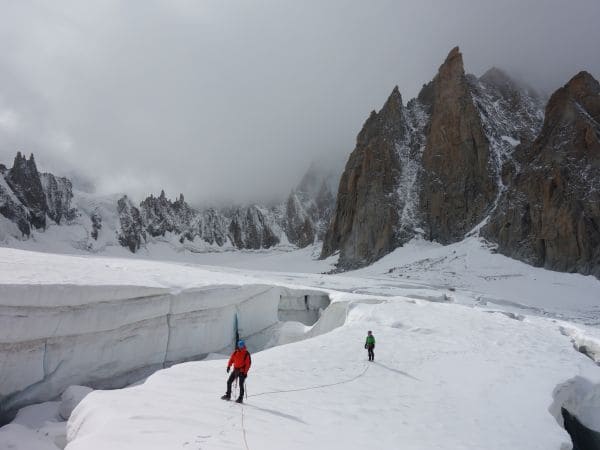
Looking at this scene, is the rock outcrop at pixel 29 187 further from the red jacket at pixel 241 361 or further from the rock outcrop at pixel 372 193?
the red jacket at pixel 241 361

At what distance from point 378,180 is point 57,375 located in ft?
212

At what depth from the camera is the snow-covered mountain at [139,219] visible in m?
92.8

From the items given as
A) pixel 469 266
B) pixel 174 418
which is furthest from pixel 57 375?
pixel 469 266

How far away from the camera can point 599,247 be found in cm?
4188

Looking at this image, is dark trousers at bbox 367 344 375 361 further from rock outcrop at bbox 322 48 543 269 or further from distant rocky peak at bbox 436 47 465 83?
distant rocky peak at bbox 436 47 465 83

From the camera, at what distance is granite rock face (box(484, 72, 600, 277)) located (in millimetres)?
43875

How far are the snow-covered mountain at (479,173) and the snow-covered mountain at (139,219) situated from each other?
62146mm

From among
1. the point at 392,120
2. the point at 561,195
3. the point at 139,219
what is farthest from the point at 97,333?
the point at 139,219

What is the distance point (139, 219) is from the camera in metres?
129

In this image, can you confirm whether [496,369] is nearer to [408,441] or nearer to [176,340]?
[408,441]

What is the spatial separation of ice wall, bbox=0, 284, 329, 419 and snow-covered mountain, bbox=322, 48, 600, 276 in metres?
41.8

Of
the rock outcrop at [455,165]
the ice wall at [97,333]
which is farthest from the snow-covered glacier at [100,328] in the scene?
the rock outcrop at [455,165]

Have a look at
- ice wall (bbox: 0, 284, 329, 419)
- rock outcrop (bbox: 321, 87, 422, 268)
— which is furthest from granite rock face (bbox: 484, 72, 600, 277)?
ice wall (bbox: 0, 284, 329, 419)

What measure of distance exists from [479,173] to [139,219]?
104 metres
